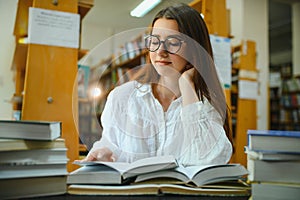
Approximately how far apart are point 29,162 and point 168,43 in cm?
34

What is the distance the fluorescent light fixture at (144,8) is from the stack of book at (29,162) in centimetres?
35

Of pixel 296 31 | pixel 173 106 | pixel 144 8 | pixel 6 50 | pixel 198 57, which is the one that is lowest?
pixel 173 106

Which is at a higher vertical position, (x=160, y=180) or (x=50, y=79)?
(x=50, y=79)

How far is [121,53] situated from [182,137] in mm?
232

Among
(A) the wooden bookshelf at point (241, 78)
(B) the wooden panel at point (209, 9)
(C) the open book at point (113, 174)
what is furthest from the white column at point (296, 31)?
(C) the open book at point (113, 174)

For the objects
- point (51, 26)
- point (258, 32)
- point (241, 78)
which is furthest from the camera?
point (258, 32)

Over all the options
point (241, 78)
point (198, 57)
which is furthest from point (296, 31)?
point (198, 57)

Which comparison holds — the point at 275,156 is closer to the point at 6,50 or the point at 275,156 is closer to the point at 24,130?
the point at 24,130

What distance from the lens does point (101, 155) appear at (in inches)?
22.9

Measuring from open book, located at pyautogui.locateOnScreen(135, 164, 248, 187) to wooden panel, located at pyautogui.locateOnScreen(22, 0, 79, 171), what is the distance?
17.7 inches

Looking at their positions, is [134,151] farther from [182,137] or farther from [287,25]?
[287,25]

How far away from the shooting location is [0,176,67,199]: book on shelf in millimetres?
418

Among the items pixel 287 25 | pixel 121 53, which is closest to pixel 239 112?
pixel 121 53

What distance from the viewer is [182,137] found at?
656mm
